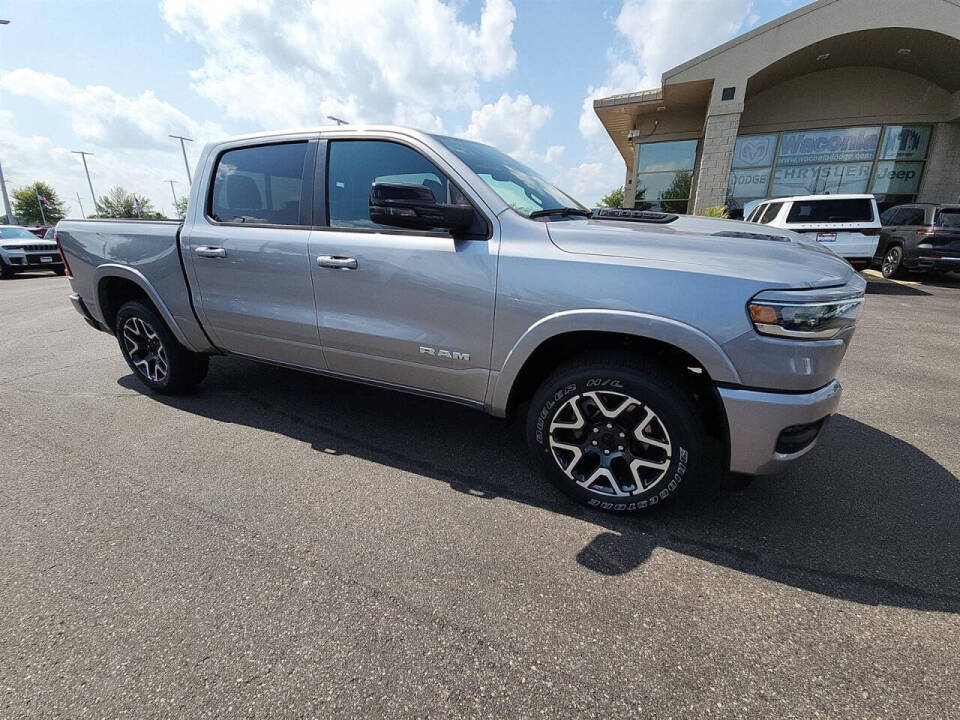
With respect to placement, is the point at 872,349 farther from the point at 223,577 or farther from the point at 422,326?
the point at 223,577

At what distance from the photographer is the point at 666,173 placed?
18.2m

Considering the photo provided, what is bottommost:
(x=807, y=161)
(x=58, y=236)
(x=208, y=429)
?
(x=208, y=429)

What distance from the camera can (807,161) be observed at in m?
15.7

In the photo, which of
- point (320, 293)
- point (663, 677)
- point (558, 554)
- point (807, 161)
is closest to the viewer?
point (663, 677)

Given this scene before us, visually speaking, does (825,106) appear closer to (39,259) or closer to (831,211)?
(831,211)

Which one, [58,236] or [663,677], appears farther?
[58,236]

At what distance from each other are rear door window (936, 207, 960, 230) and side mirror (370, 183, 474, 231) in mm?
12429

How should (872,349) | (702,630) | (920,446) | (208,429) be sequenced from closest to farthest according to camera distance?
(702,630) → (920,446) → (208,429) → (872,349)

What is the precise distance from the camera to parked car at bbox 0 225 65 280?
45.5 ft

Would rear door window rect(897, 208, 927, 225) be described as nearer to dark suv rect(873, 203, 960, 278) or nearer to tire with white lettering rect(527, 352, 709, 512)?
dark suv rect(873, 203, 960, 278)

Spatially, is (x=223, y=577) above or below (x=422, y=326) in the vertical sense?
below

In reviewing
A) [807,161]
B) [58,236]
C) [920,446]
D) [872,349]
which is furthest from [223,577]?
[807,161]

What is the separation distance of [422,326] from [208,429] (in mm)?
1926

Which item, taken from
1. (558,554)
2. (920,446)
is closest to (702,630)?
(558,554)
